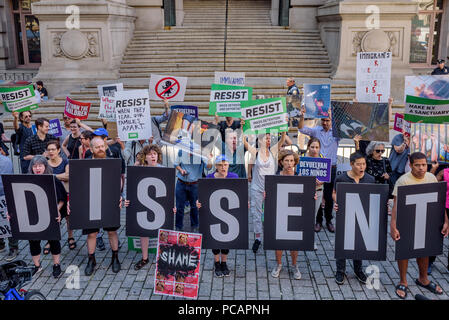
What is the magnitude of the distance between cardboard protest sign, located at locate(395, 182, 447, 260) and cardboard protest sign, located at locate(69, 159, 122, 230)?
12.5ft

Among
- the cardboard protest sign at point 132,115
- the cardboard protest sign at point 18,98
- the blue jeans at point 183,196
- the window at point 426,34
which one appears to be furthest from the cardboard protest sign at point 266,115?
the window at point 426,34

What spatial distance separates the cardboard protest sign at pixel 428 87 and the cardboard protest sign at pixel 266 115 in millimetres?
2241

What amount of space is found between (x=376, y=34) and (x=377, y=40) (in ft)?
0.73

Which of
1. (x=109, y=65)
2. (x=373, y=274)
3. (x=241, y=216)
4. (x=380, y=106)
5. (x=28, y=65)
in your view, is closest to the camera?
(x=241, y=216)

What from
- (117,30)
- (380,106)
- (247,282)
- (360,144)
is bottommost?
(247,282)

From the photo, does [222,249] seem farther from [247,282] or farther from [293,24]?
[293,24]

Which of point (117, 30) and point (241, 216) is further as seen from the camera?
point (117, 30)

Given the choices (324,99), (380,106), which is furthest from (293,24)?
(380,106)

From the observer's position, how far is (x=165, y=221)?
5.89 meters

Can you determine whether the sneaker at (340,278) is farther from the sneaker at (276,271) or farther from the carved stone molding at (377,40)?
the carved stone molding at (377,40)

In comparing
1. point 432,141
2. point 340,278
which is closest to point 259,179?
point 340,278

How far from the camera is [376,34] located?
→ 52.0 ft

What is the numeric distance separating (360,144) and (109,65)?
11.6 m

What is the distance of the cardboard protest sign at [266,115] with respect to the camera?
7.11 metres
